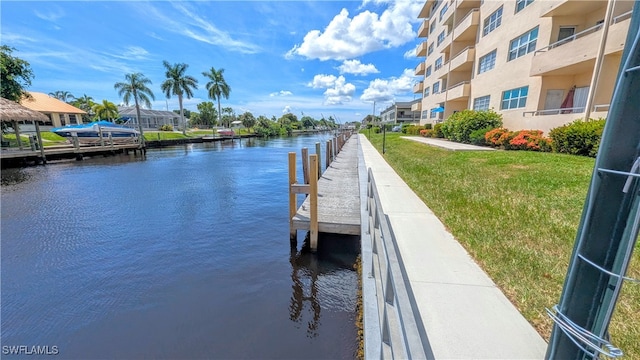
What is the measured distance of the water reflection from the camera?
5.16 m

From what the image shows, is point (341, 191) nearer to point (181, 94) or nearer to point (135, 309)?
point (135, 309)

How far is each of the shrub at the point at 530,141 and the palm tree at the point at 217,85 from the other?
209 ft

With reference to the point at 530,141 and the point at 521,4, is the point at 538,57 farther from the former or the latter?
the point at 521,4

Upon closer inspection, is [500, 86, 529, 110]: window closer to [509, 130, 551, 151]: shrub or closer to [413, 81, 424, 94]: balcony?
[509, 130, 551, 151]: shrub

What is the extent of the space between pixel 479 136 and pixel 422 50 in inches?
1107

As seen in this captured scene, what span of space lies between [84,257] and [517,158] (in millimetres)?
14922

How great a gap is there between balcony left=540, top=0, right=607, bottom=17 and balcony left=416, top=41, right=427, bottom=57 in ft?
87.0

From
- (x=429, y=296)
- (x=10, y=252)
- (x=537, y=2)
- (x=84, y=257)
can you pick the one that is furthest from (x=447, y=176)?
(x=537, y=2)

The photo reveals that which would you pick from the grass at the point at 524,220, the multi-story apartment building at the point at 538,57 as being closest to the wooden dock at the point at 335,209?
the grass at the point at 524,220

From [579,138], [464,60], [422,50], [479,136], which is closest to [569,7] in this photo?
[479,136]

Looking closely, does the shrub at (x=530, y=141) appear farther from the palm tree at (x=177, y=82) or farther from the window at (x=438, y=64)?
the palm tree at (x=177, y=82)

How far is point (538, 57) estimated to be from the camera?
1509 centimetres

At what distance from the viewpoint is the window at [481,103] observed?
2158 centimetres

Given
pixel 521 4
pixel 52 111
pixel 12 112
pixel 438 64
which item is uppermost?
pixel 521 4
